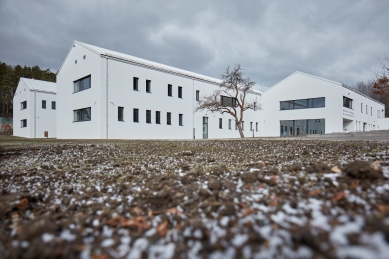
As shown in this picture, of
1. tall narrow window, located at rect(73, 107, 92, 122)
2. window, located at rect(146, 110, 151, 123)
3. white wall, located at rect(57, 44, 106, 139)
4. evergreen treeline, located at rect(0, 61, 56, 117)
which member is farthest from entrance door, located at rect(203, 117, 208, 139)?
evergreen treeline, located at rect(0, 61, 56, 117)

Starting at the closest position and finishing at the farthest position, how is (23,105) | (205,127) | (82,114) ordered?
(82,114)
(205,127)
(23,105)

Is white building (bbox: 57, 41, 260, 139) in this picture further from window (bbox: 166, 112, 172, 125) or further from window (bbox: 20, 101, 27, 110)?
window (bbox: 20, 101, 27, 110)

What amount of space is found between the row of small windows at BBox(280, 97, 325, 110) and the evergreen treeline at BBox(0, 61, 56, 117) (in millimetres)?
47127

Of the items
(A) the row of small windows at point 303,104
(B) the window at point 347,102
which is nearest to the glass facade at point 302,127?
(A) the row of small windows at point 303,104

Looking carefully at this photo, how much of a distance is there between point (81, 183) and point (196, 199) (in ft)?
5.88

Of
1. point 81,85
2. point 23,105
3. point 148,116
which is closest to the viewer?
point 81,85

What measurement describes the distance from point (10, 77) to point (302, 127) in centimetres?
5236

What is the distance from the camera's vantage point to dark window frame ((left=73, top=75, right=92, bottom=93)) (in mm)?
20487

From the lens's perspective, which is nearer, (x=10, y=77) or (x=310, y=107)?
(x=310, y=107)

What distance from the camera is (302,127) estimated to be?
1181 inches

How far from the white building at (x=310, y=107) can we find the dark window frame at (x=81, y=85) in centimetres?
2189

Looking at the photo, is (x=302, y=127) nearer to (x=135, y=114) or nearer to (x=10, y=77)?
(x=135, y=114)

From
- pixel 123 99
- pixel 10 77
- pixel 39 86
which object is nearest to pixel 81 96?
pixel 123 99

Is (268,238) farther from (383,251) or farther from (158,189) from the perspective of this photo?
(158,189)
